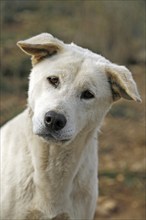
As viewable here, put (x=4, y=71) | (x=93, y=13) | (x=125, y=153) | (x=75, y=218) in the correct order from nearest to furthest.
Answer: (x=75, y=218) → (x=125, y=153) → (x=4, y=71) → (x=93, y=13)

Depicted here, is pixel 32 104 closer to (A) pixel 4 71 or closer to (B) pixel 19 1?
(A) pixel 4 71

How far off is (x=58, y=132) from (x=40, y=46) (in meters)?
0.62

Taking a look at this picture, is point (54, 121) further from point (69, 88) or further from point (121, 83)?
point (121, 83)

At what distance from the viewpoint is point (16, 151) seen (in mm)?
4719

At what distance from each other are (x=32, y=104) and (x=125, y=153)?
390 cm

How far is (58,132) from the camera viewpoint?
4.13 metres

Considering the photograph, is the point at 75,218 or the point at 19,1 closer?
the point at 75,218

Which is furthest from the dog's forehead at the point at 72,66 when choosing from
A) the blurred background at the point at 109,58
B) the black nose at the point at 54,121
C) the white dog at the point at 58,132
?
the blurred background at the point at 109,58

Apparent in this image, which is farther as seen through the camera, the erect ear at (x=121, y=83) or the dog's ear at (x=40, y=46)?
the dog's ear at (x=40, y=46)

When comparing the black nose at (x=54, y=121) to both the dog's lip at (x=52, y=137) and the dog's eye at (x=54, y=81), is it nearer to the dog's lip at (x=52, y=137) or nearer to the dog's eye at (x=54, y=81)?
the dog's lip at (x=52, y=137)

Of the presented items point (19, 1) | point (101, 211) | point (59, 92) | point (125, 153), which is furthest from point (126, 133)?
point (19, 1)

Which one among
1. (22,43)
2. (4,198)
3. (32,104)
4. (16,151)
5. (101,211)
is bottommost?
(101,211)

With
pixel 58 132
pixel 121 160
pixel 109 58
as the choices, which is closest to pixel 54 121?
pixel 58 132

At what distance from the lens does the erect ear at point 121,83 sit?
4246 mm
